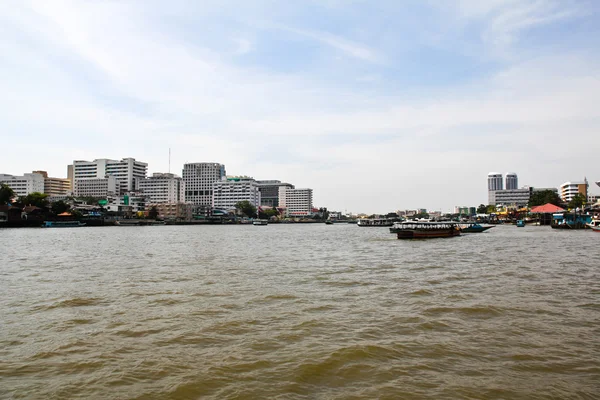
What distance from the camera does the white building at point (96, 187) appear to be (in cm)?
16523

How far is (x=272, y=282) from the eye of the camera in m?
15.7

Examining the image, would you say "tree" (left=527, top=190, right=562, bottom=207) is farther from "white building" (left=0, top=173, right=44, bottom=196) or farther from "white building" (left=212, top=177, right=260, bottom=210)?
"white building" (left=0, top=173, right=44, bottom=196)

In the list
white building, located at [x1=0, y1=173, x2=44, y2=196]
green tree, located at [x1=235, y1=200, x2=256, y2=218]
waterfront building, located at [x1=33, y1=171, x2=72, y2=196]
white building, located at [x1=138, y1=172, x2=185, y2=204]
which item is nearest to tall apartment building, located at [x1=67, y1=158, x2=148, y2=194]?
white building, located at [x1=138, y1=172, x2=185, y2=204]

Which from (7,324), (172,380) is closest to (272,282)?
(7,324)

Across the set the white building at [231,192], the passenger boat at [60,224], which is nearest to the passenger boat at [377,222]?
the passenger boat at [60,224]

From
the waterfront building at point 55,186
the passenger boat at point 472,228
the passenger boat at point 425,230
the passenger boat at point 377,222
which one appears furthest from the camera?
the waterfront building at point 55,186

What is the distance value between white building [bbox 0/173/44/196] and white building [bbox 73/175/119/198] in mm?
14374

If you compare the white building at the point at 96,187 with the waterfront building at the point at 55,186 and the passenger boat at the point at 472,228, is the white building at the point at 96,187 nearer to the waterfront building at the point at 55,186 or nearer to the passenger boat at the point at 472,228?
the waterfront building at the point at 55,186

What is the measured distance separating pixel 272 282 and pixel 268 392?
10.1m

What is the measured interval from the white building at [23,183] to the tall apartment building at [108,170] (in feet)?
50.4

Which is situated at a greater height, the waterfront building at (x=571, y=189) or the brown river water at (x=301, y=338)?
the waterfront building at (x=571, y=189)

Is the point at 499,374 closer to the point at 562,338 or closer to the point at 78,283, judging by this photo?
the point at 562,338

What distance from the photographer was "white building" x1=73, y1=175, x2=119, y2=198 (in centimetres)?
16523

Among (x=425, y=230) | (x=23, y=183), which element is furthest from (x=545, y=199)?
(x=23, y=183)
